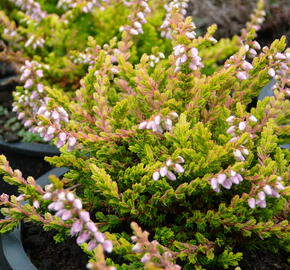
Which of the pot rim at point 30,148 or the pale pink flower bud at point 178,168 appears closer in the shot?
the pale pink flower bud at point 178,168

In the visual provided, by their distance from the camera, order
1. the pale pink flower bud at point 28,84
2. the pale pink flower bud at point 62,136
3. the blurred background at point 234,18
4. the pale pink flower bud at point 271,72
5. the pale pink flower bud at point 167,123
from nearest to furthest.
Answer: the pale pink flower bud at point 167,123
the pale pink flower bud at point 62,136
the pale pink flower bud at point 271,72
the pale pink flower bud at point 28,84
the blurred background at point 234,18

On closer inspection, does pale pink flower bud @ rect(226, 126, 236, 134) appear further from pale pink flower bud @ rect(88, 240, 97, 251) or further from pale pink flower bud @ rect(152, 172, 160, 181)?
pale pink flower bud @ rect(88, 240, 97, 251)

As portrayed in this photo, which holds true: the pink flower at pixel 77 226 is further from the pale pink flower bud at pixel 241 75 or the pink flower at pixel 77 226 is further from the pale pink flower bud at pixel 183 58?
the pale pink flower bud at pixel 241 75

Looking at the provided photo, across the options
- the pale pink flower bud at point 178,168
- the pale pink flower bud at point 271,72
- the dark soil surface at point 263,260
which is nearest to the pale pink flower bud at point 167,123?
the pale pink flower bud at point 178,168

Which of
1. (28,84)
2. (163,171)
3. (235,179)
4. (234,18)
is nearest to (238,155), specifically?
(235,179)

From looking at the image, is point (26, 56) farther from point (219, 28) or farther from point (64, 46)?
point (219, 28)

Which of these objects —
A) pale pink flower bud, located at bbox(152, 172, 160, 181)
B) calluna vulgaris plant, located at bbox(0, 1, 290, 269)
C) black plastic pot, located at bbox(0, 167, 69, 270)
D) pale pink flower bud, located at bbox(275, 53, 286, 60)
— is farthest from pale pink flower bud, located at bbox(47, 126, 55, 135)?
pale pink flower bud, located at bbox(275, 53, 286, 60)
